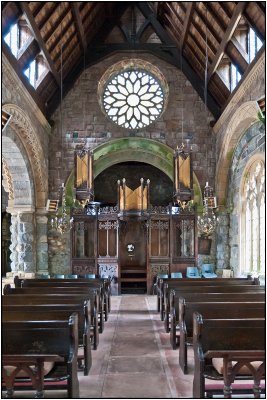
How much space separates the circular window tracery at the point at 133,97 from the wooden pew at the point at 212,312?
39.2 ft

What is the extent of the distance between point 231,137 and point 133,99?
4.85 meters

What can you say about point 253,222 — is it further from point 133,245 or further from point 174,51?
point 174,51

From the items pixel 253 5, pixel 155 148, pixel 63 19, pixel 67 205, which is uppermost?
pixel 63 19

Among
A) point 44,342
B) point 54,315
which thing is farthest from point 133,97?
point 44,342

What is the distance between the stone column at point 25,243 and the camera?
15.1 meters

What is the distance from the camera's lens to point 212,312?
581cm

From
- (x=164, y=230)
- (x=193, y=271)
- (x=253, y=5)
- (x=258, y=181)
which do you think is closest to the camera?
(x=253, y=5)

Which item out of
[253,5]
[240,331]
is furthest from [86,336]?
[253,5]

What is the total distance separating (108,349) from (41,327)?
319cm

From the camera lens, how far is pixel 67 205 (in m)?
17.0

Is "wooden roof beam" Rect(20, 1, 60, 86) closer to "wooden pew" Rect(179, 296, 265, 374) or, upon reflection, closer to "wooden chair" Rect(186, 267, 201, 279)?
"wooden chair" Rect(186, 267, 201, 279)

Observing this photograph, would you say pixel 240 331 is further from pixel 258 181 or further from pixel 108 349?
pixel 258 181

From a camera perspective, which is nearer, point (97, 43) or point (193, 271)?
point (193, 271)

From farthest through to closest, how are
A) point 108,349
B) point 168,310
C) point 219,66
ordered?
1. point 219,66
2. point 168,310
3. point 108,349
